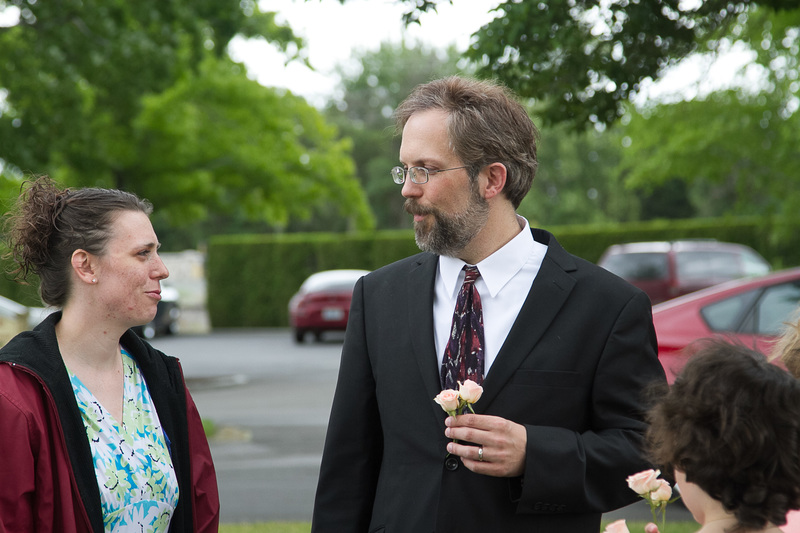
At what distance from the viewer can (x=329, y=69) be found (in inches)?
2594

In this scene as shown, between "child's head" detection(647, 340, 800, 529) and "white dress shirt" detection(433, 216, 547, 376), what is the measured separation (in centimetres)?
88

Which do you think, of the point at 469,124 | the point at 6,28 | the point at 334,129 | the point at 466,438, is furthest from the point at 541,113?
the point at 334,129

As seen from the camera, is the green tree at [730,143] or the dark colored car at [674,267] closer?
the green tree at [730,143]

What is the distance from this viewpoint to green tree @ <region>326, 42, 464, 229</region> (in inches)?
2431

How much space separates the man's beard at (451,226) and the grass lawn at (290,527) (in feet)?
12.4

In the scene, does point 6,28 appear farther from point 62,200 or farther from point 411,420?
point 411,420

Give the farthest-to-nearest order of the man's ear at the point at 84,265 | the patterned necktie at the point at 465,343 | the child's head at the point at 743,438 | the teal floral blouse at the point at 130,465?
the man's ear at the point at 84,265, the teal floral blouse at the point at 130,465, the patterned necktie at the point at 465,343, the child's head at the point at 743,438

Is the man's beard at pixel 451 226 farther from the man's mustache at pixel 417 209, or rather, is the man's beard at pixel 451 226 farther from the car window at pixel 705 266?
the car window at pixel 705 266

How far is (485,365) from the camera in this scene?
2678 mm

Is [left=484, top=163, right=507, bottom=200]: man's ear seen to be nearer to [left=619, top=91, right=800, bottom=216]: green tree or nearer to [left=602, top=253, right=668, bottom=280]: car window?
[left=619, top=91, right=800, bottom=216]: green tree

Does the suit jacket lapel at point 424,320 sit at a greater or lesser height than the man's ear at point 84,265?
lesser

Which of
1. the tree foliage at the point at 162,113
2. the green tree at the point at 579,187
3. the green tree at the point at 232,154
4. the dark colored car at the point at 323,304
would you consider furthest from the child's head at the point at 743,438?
the green tree at the point at 579,187

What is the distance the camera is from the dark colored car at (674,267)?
18.0 metres

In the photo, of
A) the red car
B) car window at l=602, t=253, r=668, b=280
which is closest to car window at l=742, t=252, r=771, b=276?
car window at l=602, t=253, r=668, b=280
